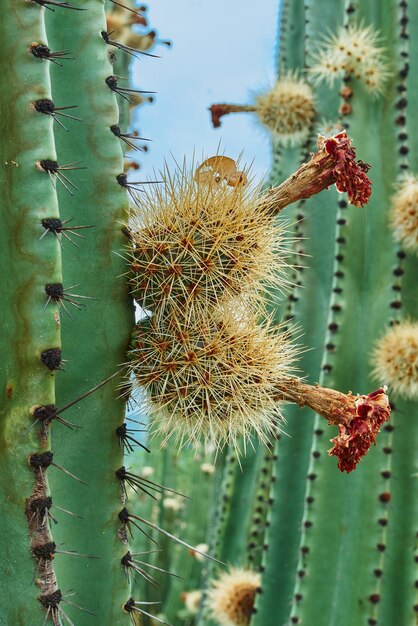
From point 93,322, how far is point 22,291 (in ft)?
0.73

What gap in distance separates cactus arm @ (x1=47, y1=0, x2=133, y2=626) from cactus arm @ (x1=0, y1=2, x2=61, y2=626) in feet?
0.60

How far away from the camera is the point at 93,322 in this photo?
1440 millimetres

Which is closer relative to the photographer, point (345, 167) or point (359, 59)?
point (345, 167)

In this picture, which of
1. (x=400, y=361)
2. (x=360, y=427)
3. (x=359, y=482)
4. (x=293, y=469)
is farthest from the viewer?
(x=293, y=469)

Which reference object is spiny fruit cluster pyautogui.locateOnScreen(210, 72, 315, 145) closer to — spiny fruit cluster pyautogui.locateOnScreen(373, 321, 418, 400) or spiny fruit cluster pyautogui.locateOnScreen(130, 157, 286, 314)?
spiny fruit cluster pyautogui.locateOnScreen(373, 321, 418, 400)

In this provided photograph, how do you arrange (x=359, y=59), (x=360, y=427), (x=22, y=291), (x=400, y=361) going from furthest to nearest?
1. (x=359, y=59)
2. (x=400, y=361)
3. (x=360, y=427)
4. (x=22, y=291)

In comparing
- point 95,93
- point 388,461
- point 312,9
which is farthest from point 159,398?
point 312,9

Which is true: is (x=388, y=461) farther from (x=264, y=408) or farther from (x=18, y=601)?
(x=18, y=601)

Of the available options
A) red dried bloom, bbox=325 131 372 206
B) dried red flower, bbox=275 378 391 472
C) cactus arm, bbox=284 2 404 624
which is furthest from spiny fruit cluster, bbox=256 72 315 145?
dried red flower, bbox=275 378 391 472

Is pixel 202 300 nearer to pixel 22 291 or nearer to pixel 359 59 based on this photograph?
pixel 22 291

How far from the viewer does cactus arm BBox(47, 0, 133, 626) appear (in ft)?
4.65

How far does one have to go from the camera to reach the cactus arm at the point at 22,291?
1.22 meters

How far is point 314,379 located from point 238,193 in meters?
1.58

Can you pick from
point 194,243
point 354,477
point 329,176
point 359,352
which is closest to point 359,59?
point 359,352
